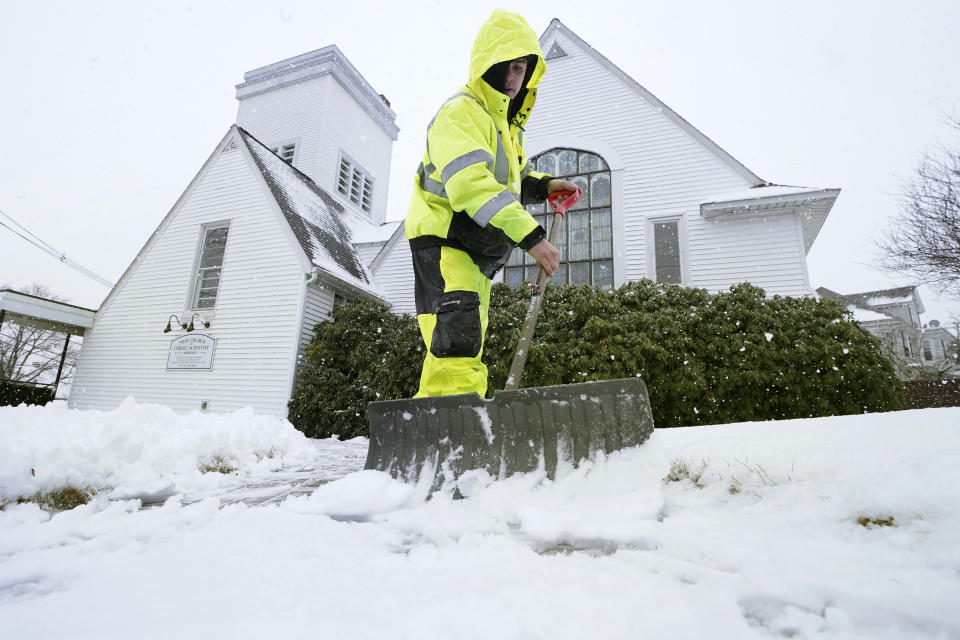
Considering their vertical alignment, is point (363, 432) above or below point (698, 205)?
below

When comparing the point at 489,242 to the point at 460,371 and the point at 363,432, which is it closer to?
the point at 460,371

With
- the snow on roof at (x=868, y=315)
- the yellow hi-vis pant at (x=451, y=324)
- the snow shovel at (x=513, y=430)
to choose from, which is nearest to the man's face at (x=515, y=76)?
the yellow hi-vis pant at (x=451, y=324)

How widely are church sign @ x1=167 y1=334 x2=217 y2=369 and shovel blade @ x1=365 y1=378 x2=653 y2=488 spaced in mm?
8254

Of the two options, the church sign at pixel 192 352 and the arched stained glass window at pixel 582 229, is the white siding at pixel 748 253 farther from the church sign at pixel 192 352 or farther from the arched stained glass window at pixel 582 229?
the church sign at pixel 192 352

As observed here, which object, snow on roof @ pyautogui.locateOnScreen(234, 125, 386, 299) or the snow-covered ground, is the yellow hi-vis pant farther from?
snow on roof @ pyautogui.locateOnScreen(234, 125, 386, 299)

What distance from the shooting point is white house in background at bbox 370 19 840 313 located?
7.43 meters

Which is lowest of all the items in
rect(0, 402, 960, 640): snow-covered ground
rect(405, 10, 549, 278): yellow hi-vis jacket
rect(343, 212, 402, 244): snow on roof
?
rect(0, 402, 960, 640): snow-covered ground

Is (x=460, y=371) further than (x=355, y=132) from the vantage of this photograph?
No

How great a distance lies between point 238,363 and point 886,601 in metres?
9.58

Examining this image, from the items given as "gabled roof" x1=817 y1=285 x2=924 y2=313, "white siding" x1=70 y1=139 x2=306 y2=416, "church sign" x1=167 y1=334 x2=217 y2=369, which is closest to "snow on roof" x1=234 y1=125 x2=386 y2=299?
"white siding" x1=70 y1=139 x2=306 y2=416

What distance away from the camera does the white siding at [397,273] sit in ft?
31.3

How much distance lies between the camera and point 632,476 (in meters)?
1.71

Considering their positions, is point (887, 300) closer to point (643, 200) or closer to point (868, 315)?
point (868, 315)

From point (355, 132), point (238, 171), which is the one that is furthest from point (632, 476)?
point (355, 132)
